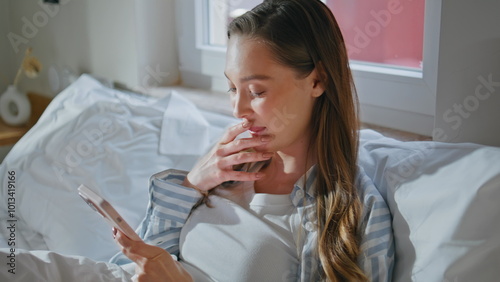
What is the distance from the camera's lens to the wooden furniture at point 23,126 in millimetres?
2328

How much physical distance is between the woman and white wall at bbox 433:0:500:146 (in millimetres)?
182

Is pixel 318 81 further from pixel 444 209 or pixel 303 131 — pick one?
pixel 444 209

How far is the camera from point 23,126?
2438 millimetres

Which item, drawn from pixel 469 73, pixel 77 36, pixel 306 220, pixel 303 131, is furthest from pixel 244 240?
pixel 77 36

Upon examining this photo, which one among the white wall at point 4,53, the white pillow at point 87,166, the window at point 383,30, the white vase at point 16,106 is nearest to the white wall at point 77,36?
the white wall at point 4,53

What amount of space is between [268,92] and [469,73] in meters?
0.37

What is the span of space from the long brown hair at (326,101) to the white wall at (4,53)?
177cm

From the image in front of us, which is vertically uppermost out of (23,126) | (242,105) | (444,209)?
(242,105)

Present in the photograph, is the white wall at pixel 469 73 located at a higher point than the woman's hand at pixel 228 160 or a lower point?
higher

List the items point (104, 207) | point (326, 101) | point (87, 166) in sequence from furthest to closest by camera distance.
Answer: point (87, 166), point (326, 101), point (104, 207)

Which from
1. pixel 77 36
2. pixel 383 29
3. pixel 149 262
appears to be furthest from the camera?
pixel 77 36

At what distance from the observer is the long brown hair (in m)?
1.09

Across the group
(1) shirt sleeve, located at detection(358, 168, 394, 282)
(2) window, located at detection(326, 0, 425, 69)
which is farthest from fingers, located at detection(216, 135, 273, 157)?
(2) window, located at detection(326, 0, 425, 69)

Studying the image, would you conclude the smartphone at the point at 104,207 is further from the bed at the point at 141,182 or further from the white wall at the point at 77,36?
the white wall at the point at 77,36
